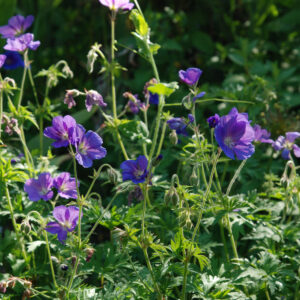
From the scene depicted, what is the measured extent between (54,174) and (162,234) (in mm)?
511

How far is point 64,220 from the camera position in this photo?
177cm

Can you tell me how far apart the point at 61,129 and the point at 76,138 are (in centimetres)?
7

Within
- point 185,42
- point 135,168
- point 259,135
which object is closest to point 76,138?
point 135,168

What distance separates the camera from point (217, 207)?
1.83 meters

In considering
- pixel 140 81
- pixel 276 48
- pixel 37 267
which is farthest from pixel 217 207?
pixel 276 48

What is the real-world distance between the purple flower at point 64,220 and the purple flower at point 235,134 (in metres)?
0.53

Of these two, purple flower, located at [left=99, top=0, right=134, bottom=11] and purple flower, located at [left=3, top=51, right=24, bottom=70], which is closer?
purple flower, located at [left=99, top=0, right=134, bottom=11]

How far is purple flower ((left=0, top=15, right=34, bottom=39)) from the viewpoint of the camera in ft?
7.91

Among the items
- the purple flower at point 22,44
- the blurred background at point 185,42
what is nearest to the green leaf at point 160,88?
the purple flower at point 22,44

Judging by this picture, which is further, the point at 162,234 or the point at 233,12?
the point at 233,12

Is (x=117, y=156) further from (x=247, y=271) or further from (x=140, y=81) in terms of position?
(x=247, y=271)

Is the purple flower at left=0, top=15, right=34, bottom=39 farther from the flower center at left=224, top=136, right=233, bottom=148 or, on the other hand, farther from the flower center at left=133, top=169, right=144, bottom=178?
the flower center at left=224, top=136, right=233, bottom=148

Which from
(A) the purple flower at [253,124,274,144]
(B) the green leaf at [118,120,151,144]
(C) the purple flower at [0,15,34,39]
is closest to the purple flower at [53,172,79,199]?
(B) the green leaf at [118,120,151,144]

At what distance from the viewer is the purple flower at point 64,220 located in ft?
5.76
